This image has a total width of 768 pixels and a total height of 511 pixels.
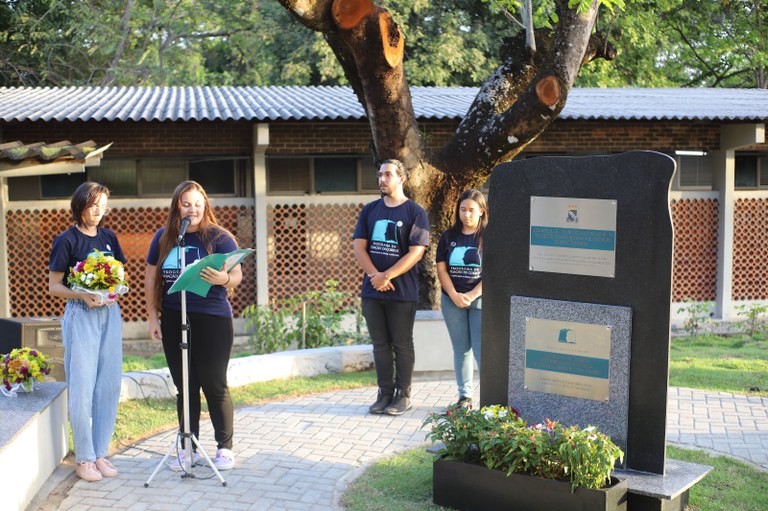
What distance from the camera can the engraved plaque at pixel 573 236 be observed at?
537 cm

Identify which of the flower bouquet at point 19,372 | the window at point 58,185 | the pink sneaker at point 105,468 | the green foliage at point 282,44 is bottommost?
the pink sneaker at point 105,468

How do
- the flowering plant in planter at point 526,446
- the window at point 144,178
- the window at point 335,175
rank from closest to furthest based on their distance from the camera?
the flowering plant in planter at point 526,446 → the window at point 144,178 → the window at point 335,175

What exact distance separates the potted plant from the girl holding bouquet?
7.00 ft

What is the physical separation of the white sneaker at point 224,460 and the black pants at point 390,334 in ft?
5.65

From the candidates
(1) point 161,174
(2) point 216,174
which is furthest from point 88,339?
(2) point 216,174

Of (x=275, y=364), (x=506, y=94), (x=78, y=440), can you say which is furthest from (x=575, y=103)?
(x=78, y=440)

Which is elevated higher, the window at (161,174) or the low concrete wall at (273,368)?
the window at (161,174)

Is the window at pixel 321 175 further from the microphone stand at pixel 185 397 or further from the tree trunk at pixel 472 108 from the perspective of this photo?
the microphone stand at pixel 185 397

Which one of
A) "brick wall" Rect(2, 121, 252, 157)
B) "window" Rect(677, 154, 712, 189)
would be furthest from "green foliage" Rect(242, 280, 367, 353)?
"window" Rect(677, 154, 712, 189)

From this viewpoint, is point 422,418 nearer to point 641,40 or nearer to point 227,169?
point 227,169

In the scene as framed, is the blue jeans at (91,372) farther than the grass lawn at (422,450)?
Yes

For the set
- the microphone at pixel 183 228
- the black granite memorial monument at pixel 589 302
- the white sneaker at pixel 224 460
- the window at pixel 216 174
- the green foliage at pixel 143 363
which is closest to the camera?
the black granite memorial monument at pixel 589 302

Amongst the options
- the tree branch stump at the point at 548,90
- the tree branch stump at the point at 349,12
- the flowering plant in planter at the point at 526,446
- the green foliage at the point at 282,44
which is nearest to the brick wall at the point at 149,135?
the tree branch stump at the point at 349,12

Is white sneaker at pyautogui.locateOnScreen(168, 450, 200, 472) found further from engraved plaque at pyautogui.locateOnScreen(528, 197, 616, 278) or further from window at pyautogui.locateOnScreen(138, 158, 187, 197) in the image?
window at pyautogui.locateOnScreen(138, 158, 187, 197)
